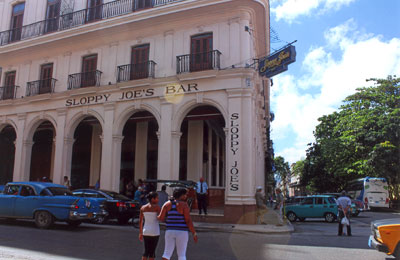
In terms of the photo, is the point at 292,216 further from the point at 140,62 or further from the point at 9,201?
the point at 9,201

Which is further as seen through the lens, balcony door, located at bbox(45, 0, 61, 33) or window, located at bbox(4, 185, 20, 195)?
balcony door, located at bbox(45, 0, 61, 33)

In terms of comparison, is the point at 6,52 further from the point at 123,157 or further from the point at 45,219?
the point at 45,219

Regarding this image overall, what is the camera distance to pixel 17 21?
21953 mm

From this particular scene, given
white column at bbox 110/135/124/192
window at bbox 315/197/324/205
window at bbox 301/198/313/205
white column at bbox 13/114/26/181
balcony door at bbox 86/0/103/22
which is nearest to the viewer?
white column at bbox 110/135/124/192

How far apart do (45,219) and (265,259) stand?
7839 mm

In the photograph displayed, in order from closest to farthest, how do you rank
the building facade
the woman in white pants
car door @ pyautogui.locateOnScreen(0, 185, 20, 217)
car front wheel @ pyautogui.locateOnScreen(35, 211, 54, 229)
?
the woman in white pants < car front wheel @ pyautogui.locateOnScreen(35, 211, 54, 229) < car door @ pyautogui.locateOnScreen(0, 185, 20, 217) < the building facade

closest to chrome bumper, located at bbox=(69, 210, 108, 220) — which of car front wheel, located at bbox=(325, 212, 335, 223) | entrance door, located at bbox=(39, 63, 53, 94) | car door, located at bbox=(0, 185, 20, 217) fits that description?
car door, located at bbox=(0, 185, 20, 217)

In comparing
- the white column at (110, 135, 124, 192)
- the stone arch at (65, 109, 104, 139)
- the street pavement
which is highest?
the stone arch at (65, 109, 104, 139)

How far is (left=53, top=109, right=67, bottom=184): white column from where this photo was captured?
60.5 ft

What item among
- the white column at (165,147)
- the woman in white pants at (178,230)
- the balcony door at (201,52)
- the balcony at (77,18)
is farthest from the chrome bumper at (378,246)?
the balcony at (77,18)

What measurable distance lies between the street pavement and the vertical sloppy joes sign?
2434 mm

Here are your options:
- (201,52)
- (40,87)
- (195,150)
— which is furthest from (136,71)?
(40,87)

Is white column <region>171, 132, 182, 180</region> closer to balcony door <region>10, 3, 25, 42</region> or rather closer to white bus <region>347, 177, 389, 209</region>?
balcony door <region>10, 3, 25, 42</region>

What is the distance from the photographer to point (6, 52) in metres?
20.7
